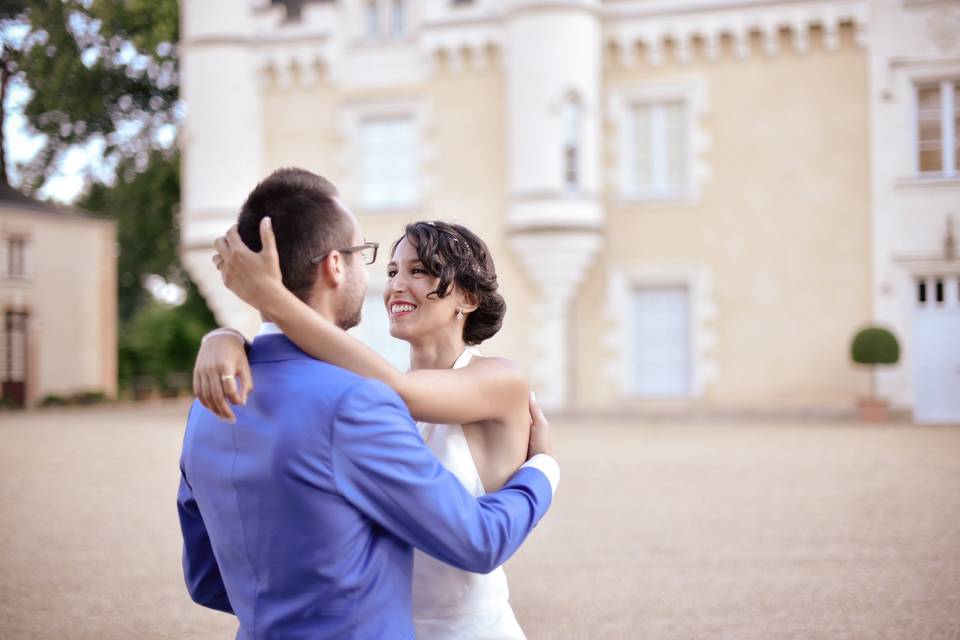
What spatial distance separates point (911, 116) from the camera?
49.5 feet

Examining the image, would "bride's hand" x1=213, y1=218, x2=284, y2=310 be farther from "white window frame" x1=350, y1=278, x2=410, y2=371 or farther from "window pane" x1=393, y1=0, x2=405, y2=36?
"window pane" x1=393, y1=0, x2=405, y2=36

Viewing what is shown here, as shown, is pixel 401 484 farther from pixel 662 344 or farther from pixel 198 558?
pixel 662 344

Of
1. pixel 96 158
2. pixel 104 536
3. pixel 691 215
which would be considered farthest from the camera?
pixel 96 158

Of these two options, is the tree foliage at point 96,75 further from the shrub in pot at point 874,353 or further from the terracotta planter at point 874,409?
the terracotta planter at point 874,409

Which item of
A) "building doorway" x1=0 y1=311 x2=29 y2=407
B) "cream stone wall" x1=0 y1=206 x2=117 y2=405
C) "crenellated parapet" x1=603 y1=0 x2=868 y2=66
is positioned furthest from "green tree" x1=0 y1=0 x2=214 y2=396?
"crenellated parapet" x1=603 y1=0 x2=868 y2=66

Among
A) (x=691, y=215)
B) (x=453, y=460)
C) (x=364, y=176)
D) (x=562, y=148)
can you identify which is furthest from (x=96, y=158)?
(x=453, y=460)

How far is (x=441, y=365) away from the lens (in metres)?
2.31

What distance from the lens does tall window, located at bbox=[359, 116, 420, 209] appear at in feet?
56.8

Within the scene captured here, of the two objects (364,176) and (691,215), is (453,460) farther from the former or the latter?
(364,176)

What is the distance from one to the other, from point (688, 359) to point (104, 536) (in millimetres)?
11055

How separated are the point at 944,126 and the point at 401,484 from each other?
15.2m

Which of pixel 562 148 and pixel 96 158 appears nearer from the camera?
pixel 562 148

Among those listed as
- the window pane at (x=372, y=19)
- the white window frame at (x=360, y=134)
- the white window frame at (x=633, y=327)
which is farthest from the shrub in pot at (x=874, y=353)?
the window pane at (x=372, y=19)

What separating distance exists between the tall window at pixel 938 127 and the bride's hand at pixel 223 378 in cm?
1490
